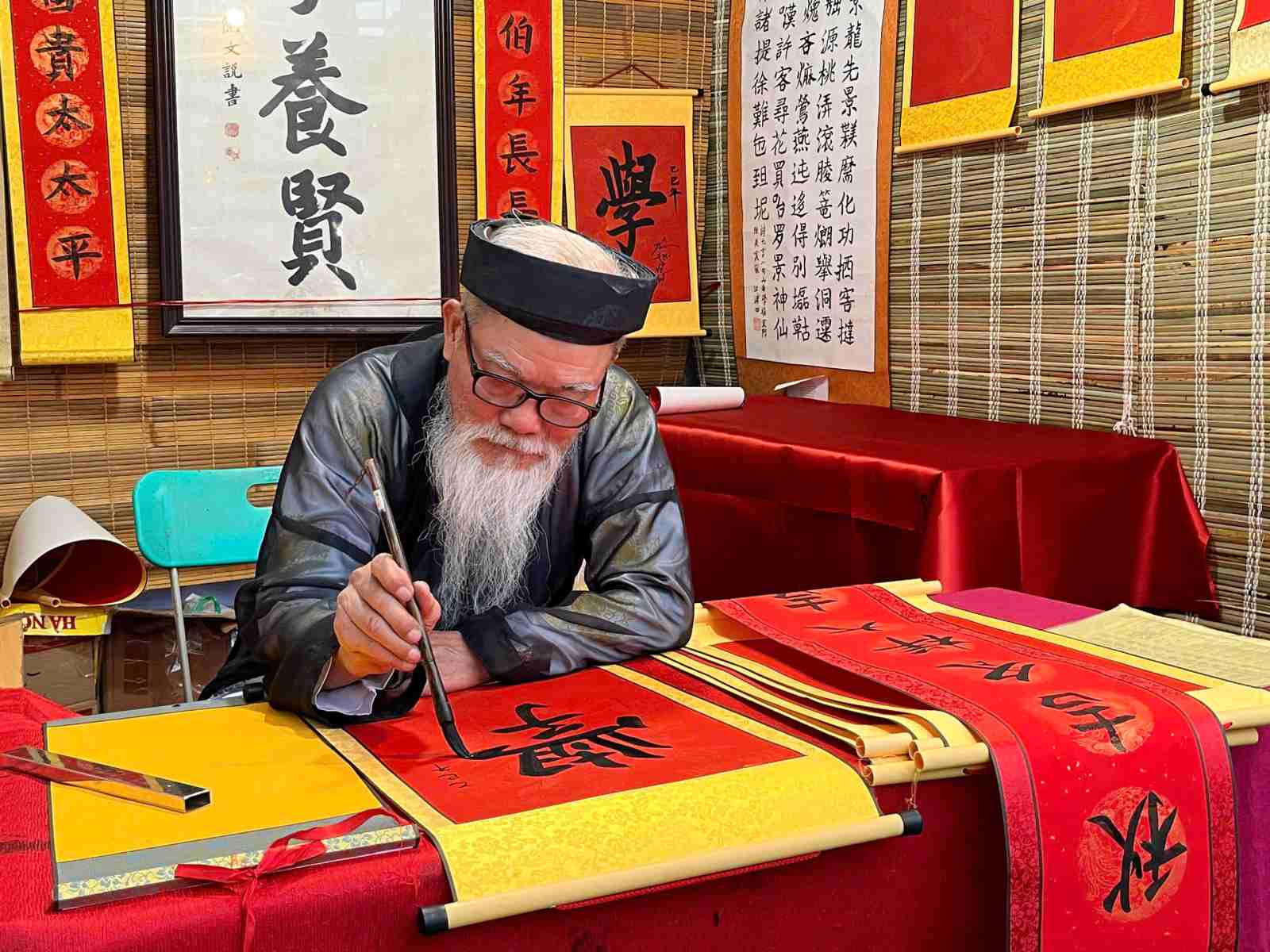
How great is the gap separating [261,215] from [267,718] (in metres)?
2.89

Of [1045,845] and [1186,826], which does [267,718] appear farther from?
[1186,826]

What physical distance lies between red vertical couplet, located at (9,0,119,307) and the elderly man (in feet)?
7.26

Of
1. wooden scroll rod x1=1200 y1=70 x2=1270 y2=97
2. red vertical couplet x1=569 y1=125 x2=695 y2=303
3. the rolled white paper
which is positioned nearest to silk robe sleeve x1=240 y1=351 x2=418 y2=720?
the rolled white paper

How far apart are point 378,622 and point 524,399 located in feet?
1.50

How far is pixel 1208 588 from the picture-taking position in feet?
9.77

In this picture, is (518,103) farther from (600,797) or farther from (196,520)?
(600,797)

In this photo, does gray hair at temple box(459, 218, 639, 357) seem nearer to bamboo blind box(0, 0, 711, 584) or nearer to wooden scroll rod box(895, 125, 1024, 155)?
wooden scroll rod box(895, 125, 1024, 155)

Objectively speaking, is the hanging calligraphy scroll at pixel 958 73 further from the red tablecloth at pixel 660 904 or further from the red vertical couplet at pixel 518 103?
the red tablecloth at pixel 660 904

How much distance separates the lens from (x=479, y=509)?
1861 millimetres

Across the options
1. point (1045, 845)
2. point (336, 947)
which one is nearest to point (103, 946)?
point (336, 947)

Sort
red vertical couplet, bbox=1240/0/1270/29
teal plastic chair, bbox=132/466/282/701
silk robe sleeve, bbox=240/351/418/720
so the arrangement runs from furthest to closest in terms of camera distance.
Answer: teal plastic chair, bbox=132/466/282/701 < red vertical couplet, bbox=1240/0/1270/29 < silk robe sleeve, bbox=240/351/418/720

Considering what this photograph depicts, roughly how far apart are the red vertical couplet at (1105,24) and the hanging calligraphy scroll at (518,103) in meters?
1.85

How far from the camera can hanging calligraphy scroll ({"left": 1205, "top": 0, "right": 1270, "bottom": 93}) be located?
267cm

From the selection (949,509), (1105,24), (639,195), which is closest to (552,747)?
(949,509)
